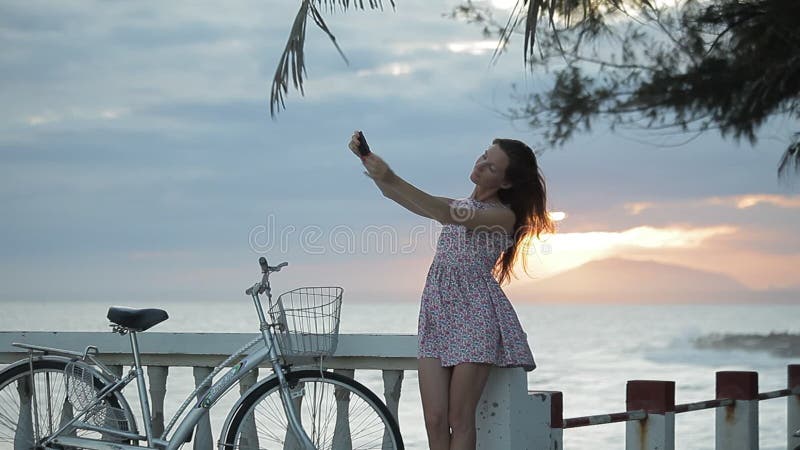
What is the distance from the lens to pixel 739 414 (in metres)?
4.95

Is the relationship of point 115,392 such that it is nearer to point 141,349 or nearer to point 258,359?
point 141,349

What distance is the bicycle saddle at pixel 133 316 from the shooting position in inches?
152

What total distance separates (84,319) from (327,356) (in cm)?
4166

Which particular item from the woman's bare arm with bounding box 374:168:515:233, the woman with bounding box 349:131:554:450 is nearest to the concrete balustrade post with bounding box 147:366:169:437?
the woman with bounding box 349:131:554:450

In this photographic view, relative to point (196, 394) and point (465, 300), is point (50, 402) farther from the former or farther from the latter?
point (465, 300)

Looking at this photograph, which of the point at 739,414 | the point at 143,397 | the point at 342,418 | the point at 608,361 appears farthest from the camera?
the point at 608,361

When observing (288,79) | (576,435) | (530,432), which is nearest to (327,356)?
(530,432)

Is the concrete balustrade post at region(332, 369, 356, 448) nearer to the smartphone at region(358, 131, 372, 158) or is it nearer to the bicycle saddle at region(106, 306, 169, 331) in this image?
the bicycle saddle at region(106, 306, 169, 331)

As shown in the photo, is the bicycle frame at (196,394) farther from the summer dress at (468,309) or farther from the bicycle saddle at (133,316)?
the summer dress at (468,309)

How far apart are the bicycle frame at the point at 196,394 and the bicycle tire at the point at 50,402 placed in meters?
0.05

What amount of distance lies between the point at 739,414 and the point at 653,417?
0.92m

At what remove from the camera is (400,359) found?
3793mm

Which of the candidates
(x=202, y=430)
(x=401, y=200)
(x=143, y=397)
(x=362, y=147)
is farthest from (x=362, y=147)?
(x=202, y=430)

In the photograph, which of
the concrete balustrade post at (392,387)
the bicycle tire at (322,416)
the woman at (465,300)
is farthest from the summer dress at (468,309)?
the concrete balustrade post at (392,387)
